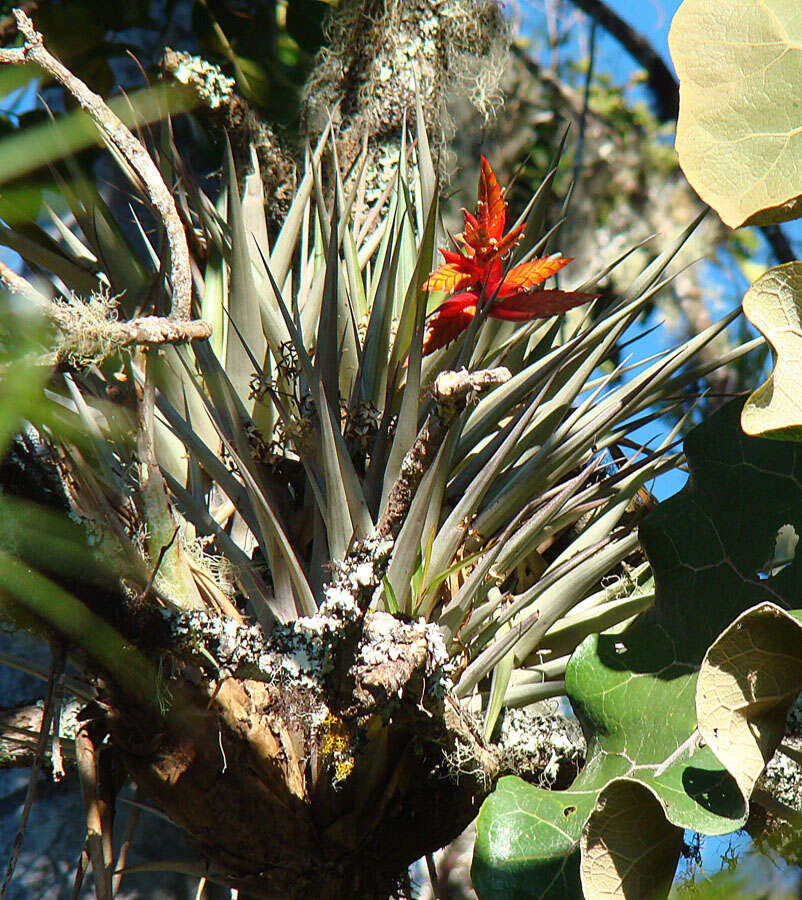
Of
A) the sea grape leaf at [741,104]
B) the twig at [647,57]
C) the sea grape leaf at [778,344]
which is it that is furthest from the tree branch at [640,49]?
the sea grape leaf at [778,344]

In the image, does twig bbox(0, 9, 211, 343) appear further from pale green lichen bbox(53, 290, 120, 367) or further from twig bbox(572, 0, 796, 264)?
A: twig bbox(572, 0, 796, 264)

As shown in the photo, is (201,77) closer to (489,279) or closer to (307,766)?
(489,279)

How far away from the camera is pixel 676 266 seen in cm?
211

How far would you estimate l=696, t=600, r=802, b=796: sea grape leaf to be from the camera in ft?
1.86

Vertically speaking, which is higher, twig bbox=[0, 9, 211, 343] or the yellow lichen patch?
twig bbox=[0, 9, 211, 343]

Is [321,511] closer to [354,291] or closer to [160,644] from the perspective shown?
[160,644]

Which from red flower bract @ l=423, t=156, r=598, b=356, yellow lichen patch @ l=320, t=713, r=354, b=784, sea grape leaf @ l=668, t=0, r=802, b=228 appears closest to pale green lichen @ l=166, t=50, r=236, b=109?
red flower bract @ l=423, t=156, r=598, b=356

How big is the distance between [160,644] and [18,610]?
12 centimetres

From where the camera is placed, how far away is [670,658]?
2.60ft

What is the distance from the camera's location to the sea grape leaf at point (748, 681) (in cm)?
57

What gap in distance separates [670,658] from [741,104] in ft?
1.60

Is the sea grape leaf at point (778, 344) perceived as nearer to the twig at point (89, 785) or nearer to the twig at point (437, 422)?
the twig at point (437, 422)

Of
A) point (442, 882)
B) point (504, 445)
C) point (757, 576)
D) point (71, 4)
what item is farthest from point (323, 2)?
point (442, 882)

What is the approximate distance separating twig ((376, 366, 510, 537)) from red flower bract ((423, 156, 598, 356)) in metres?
0.31
